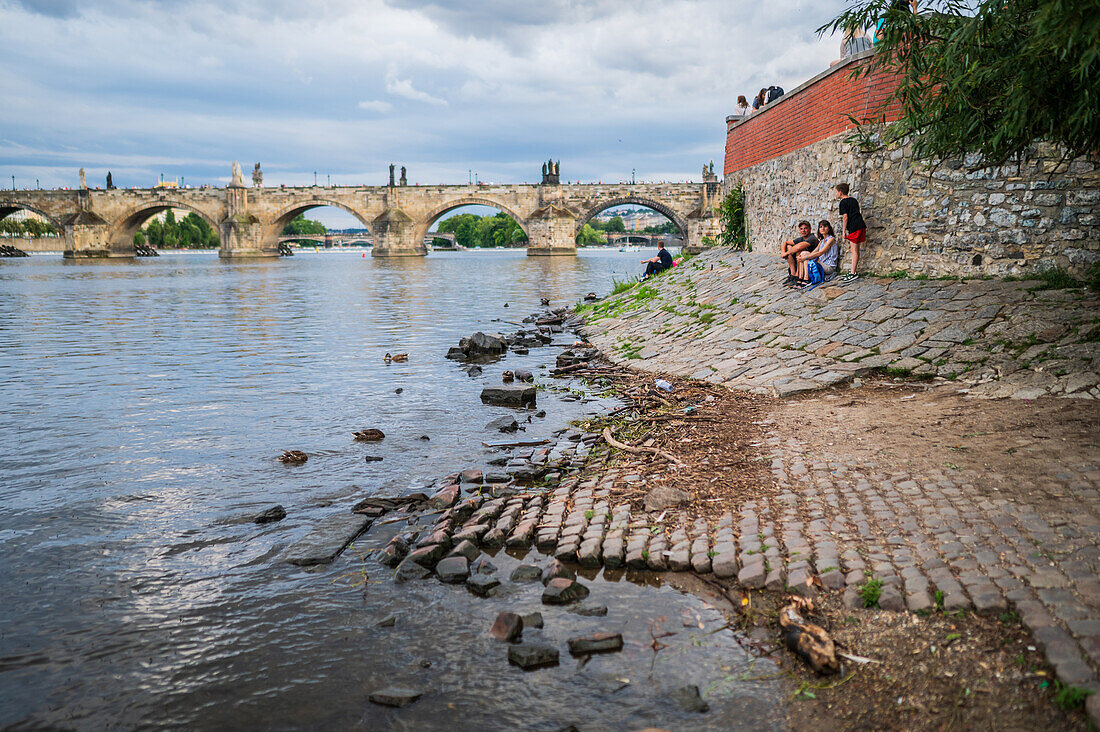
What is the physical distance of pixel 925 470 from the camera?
5480mm

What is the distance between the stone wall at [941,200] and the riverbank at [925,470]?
532mm

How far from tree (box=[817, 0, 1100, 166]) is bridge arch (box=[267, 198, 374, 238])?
7453 centimetres

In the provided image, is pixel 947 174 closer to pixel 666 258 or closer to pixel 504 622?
pixel 504 622

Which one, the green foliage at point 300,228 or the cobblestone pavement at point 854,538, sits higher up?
the green foliage at point 300,228

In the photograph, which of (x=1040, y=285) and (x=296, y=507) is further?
(x=1040, y=285)

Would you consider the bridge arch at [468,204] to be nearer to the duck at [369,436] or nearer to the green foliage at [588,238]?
the duck at [369,436]

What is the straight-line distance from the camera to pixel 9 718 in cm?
362

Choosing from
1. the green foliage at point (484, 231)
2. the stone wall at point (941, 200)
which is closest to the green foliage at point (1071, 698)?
the stone wall at point (941, 200)

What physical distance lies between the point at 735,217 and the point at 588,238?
145 metres

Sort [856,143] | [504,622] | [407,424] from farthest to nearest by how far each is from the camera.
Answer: [856,143], [407,424], [504,622]

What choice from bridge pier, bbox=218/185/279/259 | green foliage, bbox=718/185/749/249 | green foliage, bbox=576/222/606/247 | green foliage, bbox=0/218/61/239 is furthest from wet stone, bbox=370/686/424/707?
green foliage, bbox=576/222/606/247

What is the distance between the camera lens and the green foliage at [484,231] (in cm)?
15645

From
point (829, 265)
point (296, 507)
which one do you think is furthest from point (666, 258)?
point (296, 507)

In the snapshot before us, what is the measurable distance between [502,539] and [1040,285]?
24.5 feet
